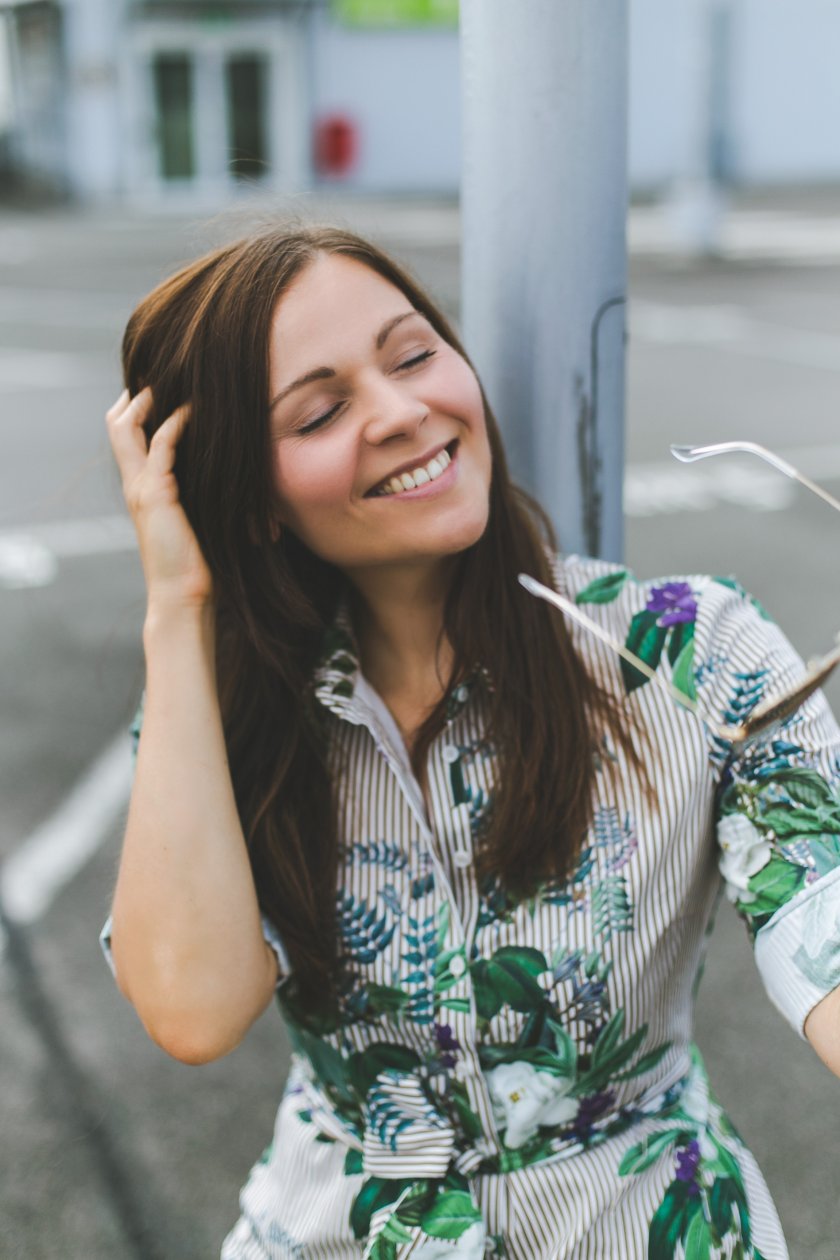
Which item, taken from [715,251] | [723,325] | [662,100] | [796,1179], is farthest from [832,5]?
[796,1179]

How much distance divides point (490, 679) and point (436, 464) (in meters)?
0.25

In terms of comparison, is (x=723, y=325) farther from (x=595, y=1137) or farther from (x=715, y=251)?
(x=595, y=1137)

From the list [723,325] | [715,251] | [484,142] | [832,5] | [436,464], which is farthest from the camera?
[832,5]

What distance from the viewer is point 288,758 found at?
1.62 metres

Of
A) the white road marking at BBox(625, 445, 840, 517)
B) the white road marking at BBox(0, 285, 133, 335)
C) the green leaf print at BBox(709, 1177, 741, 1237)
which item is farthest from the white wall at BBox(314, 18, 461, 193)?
the green leaf print at BBox(709, 1177, 741, 1237)

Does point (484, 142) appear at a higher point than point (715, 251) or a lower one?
higher

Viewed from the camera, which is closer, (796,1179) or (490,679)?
(490,679)

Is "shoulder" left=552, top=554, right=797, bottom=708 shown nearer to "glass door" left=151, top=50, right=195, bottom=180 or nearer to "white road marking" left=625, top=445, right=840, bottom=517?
"white road marking" left=625, top=445, right=840, bottom=517

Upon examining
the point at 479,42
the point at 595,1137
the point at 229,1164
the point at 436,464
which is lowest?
the point at 229,1164

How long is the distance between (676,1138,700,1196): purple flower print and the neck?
22.8 inches

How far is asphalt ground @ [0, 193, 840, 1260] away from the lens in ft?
8.43

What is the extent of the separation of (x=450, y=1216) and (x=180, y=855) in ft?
1.56

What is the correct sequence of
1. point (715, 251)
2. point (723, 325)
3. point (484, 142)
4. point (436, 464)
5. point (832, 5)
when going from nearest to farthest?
point (436, 464), point (484, 142), point (723, 325), point (715, 251), point (832, 5)

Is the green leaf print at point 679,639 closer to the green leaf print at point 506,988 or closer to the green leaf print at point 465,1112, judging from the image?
the green leaf print at point 506,988
